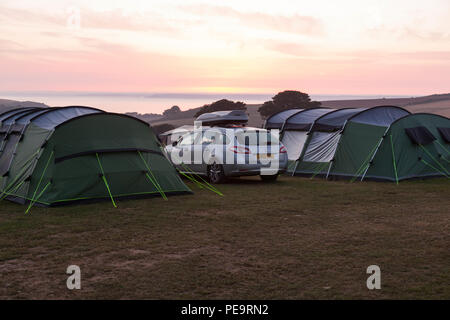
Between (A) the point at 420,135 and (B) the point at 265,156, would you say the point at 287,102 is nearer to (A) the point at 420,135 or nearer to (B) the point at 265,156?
(A) the point at 420,135

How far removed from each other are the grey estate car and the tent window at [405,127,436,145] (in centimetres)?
393

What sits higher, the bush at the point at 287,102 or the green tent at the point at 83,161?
the bush at the point at 287,102

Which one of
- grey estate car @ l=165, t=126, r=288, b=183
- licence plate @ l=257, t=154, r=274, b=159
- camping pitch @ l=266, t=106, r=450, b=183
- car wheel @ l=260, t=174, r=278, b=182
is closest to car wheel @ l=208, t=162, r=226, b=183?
grey estate car @ l=165, t=126, r=288, b=183

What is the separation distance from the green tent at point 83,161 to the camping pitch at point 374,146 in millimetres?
5978

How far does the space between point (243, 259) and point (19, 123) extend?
887 centimetres

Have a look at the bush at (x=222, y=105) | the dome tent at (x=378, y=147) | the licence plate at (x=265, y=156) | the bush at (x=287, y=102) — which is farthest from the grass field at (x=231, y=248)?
the bush at (x=287, y=102)

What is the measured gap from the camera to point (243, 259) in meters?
6.62

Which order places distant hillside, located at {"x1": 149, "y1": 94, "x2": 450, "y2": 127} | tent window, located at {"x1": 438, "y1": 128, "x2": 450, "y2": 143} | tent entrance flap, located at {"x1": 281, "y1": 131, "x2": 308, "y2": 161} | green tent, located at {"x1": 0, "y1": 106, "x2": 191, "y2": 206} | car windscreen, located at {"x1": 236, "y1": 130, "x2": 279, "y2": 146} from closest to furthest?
green tent, located at {"x1": 0, "y1": 106, "x2": 191, "y2": 206} < car windscreen, located at {"x1": 236, "y1": 130, "x2": 279, "y2": 146} < tent window, located at {"x1": 438, "y1": 128, "x2": 450, "y2": 143} < tent entrance flap, located at {"x1": 281, "y1": 131, "x2": 308, "y2": 161} < distant hillside, located at {"x1": 149, "y1": 94, "x2": 450, "y2": 127}

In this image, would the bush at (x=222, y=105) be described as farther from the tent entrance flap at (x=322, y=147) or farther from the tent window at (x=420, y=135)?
the tent window at (x=420, y=135)

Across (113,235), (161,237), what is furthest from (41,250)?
(161,237)

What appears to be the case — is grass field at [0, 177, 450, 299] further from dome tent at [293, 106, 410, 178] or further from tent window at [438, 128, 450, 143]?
tent window at [438, 128, 450, 143]

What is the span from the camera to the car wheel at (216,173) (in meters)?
15.1

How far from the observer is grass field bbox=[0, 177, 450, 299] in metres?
5.48

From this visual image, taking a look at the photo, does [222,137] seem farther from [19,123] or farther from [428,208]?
[428,208]
